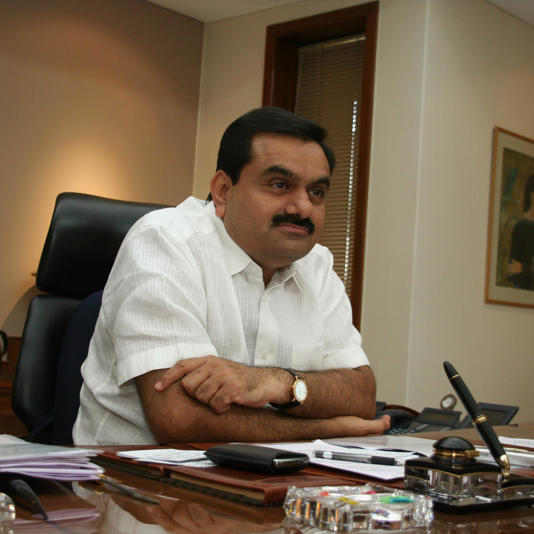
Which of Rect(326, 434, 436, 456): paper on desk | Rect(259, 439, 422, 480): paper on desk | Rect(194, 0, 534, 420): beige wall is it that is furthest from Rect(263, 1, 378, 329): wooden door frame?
Rect(259, 439, 422, 480): paper on desk

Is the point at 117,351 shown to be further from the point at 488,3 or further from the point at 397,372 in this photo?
the point at 488,3

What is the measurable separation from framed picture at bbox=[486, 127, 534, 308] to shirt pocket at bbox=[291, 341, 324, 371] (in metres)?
3.10

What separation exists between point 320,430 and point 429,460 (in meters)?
0.79

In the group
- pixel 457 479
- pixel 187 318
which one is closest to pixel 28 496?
pixel 457 479

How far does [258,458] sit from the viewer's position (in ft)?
2.85

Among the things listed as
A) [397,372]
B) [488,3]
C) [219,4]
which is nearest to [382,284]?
[397,372]

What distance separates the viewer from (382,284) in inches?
173

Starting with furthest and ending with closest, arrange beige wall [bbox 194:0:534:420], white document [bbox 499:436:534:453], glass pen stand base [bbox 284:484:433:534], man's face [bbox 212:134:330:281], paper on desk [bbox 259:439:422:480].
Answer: beige wall [bbox 194:0:534:420] < man's face [bbox 212:134:330:281] < white document [bbox 499:436:534:453] < paper on desk [bbox 259:439:422:480] < glass pen stand base [bbox 284:484:433:534]

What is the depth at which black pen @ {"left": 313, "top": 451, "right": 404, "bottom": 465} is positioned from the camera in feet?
3.22

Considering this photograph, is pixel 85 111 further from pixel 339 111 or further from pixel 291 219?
pixel 291 219

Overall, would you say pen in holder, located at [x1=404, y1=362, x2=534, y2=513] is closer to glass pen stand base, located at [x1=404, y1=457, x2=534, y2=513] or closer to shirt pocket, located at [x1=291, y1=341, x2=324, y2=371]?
glass pen stand base, located at [x1=404, y1=457, x2=534, y2=513]

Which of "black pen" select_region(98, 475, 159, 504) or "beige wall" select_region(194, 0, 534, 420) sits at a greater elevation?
"beige wall" select_region(194, 0, 534, 420)

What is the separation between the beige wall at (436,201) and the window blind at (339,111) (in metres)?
0.29

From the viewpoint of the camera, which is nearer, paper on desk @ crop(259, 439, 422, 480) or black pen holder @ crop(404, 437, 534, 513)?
black pen holder @ crop(404, 437, 534, 513)
